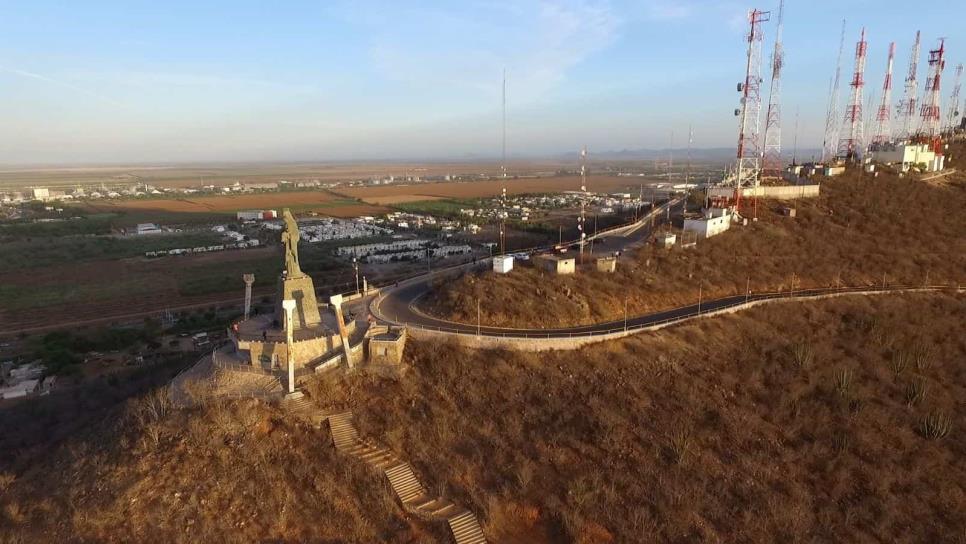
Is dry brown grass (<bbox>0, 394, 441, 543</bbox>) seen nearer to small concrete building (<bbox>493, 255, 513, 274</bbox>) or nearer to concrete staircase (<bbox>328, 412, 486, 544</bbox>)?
concrete staircase (<bbox>328, 412, 486, 544</bbox>)

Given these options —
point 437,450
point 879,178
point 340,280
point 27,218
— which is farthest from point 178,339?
point 27,218

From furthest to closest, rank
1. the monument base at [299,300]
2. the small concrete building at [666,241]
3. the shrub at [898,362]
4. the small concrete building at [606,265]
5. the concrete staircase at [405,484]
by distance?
the small concrete building at [666,241], the small concrete building at [606,265], the shrub at [898,362], the monument base at [299,300], the concrete staircase at [405,484]

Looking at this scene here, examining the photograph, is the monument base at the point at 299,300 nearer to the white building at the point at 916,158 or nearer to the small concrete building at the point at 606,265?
the small concrete building at the point at 606,265

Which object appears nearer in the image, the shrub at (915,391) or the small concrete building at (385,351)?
the small concrete building at (385,351)

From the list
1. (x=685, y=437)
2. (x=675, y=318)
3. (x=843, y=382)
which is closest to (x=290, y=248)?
(x=685, y=437)

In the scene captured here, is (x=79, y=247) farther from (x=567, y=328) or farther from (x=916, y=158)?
(x=916, y=158)

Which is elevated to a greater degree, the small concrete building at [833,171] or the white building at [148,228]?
the small concrete building at [833,171]

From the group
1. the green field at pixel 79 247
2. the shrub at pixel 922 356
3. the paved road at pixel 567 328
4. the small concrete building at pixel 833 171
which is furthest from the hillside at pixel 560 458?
the green field at pixel 79 247
